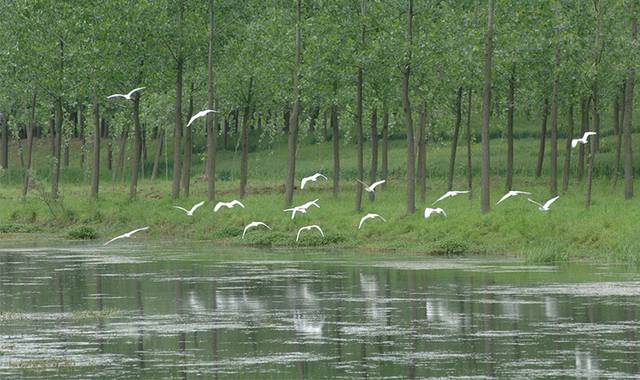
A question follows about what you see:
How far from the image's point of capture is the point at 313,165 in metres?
103

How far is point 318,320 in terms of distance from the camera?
30.8m

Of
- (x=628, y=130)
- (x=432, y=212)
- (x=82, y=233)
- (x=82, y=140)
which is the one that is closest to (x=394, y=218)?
(x=432, y=212)

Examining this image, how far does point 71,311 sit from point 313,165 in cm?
6993

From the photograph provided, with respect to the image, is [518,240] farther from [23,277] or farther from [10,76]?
[10,76]

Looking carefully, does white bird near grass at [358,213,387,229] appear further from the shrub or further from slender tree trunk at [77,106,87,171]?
slender tree trunk at [77,106,87,171]

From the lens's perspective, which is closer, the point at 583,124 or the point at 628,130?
A: the point at 628,130

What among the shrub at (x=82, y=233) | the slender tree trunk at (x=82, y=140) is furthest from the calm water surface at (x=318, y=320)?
the slender tree trunk at (x=82, y=140)

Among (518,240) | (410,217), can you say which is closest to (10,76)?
(410,217)

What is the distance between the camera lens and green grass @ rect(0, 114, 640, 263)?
51500mm

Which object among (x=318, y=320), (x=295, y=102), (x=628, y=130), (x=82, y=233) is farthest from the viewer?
(x=295, y=102)

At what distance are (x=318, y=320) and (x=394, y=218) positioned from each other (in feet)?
93.1

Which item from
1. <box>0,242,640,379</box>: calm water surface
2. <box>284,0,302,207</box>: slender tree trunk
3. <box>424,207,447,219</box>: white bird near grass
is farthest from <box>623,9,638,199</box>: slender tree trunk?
<box>0,242,640,379</box>: calm water surface

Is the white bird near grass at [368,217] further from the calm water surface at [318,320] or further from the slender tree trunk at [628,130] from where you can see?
the slender tree trunk at [628,130]

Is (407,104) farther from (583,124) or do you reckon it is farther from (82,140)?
(82,140)
